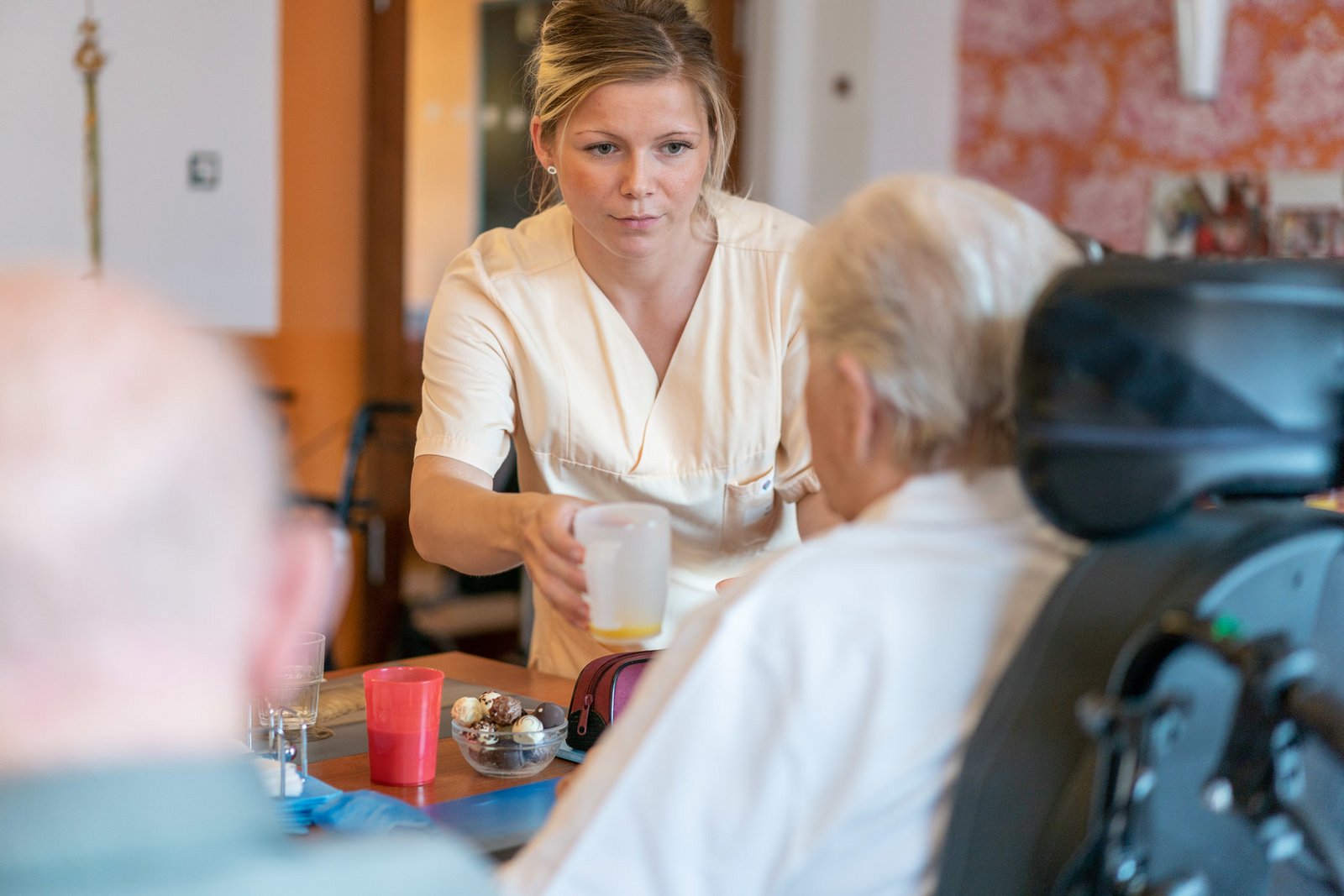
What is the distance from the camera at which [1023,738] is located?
89 centimetres

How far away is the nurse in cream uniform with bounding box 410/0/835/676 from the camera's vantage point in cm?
184

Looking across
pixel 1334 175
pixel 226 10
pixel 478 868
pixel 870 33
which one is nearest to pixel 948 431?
pixel 478 868

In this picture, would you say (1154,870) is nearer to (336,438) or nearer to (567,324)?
(567,324)

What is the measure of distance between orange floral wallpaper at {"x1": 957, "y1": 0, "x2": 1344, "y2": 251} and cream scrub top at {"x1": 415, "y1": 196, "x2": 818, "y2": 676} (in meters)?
2.08

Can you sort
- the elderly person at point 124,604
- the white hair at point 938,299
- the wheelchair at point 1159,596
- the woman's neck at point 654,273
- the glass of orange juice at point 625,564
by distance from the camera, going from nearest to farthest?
1. the elderly person at point 124,604
2. the wheelchair at point 1159,596
3. the white hair at point 938,299
4. the glass of orange juice at point 625,564
5. the woman's neck at point 654,273

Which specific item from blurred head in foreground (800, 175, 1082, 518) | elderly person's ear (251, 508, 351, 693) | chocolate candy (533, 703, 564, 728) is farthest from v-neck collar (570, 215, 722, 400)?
elderly person's ear (251, 508, 351, 693)

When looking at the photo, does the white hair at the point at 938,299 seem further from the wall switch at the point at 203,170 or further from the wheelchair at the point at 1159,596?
the wall switch at the point at 203,170

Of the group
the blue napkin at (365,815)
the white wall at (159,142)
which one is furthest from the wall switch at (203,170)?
the blue napkin at (365,815)

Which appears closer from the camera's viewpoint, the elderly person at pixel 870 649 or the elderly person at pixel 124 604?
the elderly person at pixel 124 604

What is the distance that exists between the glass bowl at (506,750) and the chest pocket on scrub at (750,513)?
0.58m

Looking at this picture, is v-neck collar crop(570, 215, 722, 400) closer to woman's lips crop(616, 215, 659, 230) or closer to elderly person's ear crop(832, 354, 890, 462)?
woman's lips crop(616, 215, 659, 230)

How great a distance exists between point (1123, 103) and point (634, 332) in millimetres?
2349

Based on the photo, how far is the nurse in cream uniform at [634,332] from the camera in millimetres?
1839

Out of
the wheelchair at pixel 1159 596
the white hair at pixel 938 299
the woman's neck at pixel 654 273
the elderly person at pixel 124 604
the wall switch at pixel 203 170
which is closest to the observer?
the elderly person at pixel 124 604
